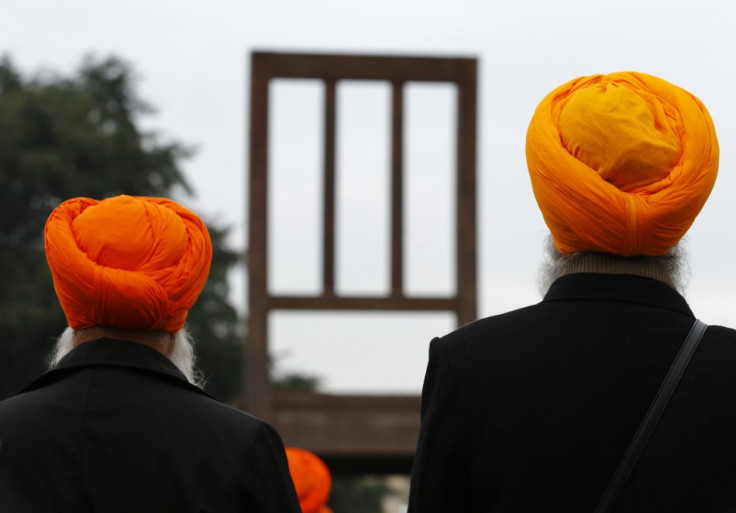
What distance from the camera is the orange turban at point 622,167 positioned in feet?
7.57

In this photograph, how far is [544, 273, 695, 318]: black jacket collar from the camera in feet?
7.70

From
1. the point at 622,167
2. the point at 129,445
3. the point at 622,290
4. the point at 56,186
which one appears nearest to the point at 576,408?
the point at 622,290

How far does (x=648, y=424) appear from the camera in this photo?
2234 millimetres

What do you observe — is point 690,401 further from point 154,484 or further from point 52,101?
point 52,101

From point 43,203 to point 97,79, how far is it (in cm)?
402

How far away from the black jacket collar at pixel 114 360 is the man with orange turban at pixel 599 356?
0.57 m

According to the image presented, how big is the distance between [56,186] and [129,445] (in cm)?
2402

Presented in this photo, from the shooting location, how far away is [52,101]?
27.1 metres

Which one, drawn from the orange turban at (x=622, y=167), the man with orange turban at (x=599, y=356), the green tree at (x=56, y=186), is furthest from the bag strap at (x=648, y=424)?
the green tree at (x=56, y=186)

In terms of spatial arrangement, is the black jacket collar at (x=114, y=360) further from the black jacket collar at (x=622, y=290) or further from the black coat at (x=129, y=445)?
the black jacket collar at (x=622, y=290)

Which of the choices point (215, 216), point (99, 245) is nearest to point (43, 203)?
point (215, 216)

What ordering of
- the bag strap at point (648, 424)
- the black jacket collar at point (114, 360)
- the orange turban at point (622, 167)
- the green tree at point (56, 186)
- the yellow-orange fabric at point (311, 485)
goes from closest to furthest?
the bag strap at point (648, 424)
the orange turban at point (622, 167)
the black jacket collar at point (114, 360)
the yellow-orange fabric at point (311, 485)
the green tree at point (56, 186)

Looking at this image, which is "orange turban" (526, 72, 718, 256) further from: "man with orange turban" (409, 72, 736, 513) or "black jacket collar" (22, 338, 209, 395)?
"black jacket collar" (22, 338, 209, 395)

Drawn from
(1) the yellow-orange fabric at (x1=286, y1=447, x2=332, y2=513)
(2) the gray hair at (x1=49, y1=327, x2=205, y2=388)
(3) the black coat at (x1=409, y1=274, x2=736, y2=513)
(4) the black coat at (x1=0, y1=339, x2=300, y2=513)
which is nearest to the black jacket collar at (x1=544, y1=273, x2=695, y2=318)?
(3) the black coat at (x1=409, y1=274, x2=736, y2=513)
